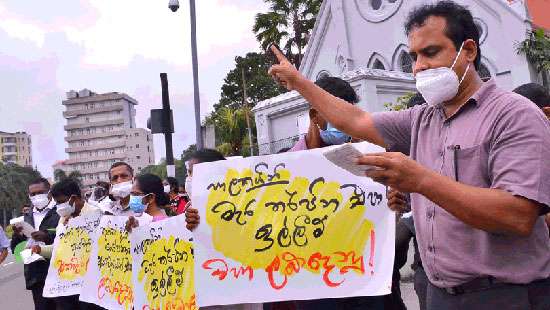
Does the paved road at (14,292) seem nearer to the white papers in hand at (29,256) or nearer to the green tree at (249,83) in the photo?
the white papers in hand at (29,256)

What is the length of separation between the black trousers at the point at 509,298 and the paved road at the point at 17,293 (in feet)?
14.6

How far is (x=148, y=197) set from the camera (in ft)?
15.5

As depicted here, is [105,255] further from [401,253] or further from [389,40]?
[389,40]

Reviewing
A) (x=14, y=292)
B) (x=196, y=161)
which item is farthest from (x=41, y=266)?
(x=14, y=292)

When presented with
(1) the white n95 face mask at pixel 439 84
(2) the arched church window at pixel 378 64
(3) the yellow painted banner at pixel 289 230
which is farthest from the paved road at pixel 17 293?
(2) the arched church window at pixel 378 64

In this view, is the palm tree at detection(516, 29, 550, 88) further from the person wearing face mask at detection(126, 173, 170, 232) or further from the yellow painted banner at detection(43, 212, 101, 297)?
the person wearing face mask at detection(126, 173, 170, 232)

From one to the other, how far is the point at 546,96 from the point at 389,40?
81.6 feet

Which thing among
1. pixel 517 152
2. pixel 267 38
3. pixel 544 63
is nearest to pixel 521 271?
pixel 517 152

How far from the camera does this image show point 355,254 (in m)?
3.06

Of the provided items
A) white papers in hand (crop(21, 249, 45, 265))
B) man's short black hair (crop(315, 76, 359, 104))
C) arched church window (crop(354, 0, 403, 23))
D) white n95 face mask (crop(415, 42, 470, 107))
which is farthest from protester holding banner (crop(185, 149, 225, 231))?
arched church window (crop(354, 0, 403, 23))

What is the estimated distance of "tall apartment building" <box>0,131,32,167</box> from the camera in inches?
5778

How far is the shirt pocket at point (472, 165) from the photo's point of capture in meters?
1.74

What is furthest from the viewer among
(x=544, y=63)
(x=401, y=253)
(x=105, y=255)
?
(x=544, y=63)

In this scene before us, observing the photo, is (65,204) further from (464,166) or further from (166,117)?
(464,166)
